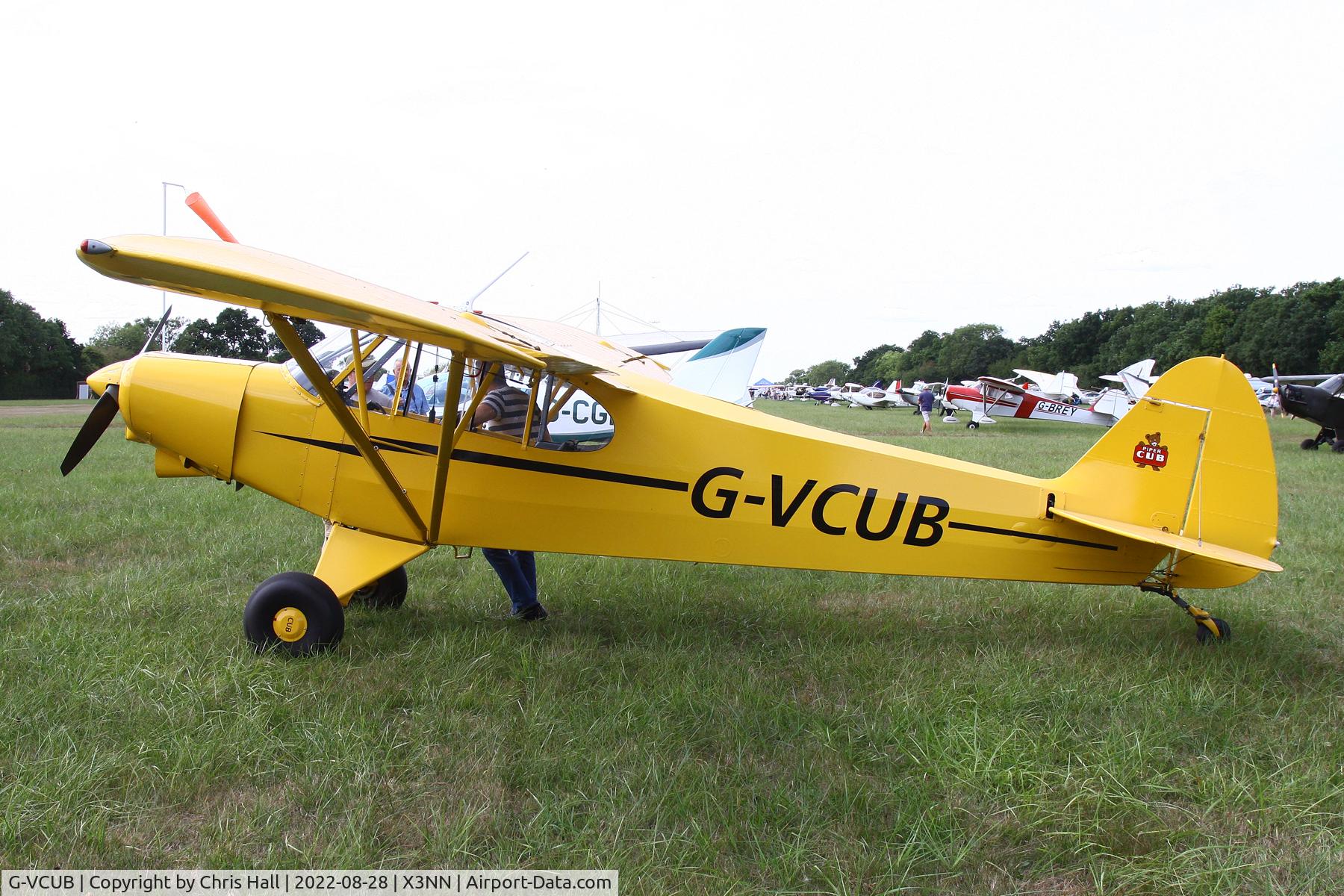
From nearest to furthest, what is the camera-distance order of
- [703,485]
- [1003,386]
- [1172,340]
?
1. [703,485]
2. [1003,386]
3. [1172,340]

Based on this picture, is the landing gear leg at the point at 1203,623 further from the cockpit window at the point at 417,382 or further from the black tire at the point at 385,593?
the black tire at the point at 385,593

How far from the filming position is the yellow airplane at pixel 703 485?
441cm

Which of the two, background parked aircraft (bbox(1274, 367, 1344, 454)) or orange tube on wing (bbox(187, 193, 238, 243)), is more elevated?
orange tube on wing (bbox(187, 193, 238, 243))

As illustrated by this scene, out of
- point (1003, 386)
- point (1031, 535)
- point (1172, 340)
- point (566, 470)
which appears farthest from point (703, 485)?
point (1172, 340)

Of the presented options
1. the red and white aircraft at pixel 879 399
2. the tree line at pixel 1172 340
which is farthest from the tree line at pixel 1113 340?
the red and white aircraft at pixel 879 399

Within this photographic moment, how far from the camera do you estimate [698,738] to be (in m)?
3.44

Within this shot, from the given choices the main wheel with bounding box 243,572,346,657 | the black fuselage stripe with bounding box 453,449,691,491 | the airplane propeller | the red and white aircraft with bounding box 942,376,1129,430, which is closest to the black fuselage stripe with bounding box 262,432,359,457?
the black fuselage stripe with bounding box 453,449,691,491

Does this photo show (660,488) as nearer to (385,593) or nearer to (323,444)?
(323,444)

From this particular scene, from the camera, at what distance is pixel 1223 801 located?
9.75ft

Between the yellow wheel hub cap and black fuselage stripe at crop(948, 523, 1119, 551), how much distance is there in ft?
12.1

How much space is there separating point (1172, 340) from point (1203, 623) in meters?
82.6

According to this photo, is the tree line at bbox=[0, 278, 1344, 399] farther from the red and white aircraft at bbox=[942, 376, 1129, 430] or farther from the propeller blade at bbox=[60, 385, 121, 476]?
the red and white aircraft at bbox=[942, 376, 1129, 430]

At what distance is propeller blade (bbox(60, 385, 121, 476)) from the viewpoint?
455 centimetres

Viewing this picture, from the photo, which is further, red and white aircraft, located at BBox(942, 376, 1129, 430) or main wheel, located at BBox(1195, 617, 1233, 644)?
red and white aircraft, located at BBox(942, 376, 1129, 430)
